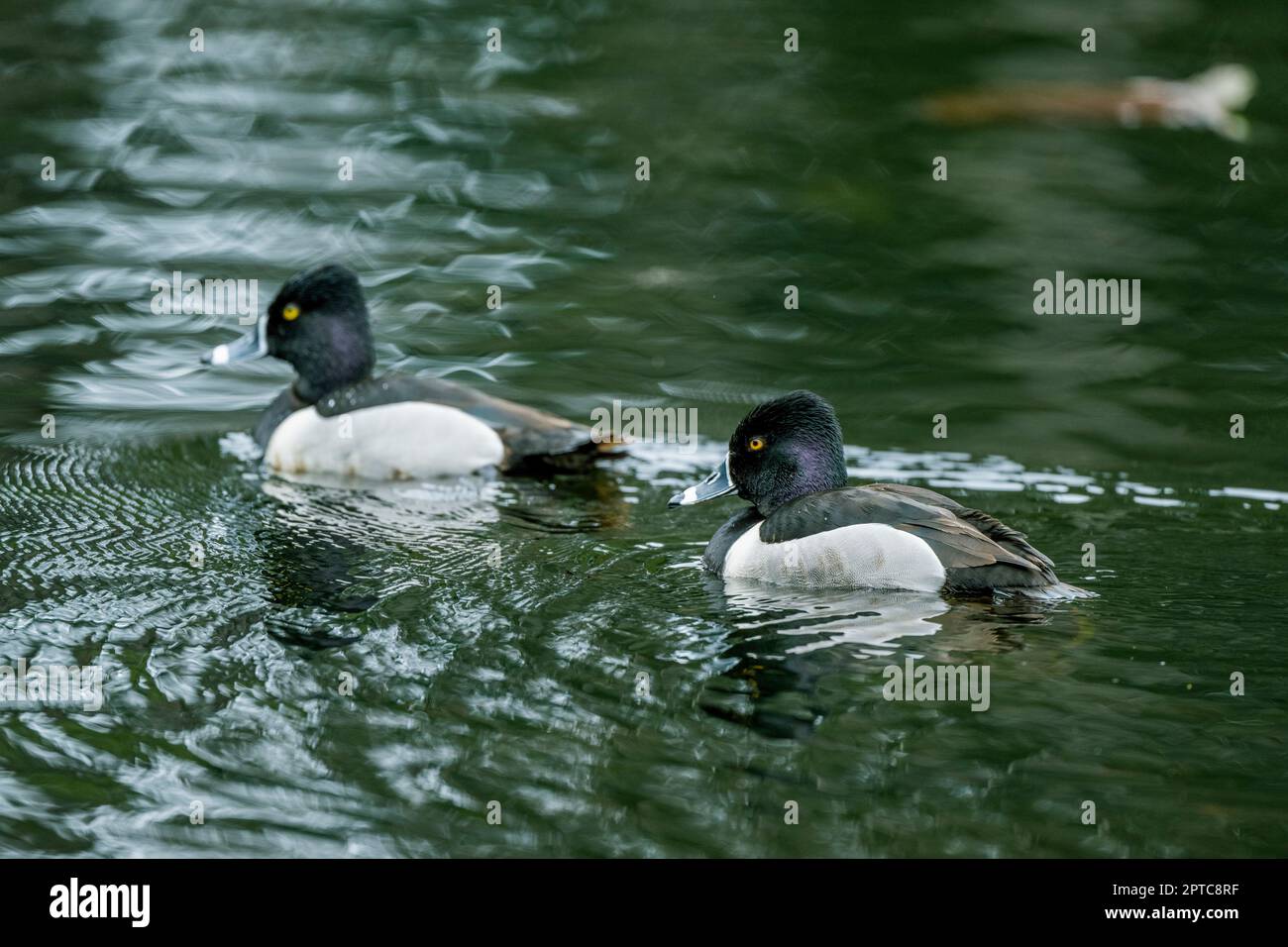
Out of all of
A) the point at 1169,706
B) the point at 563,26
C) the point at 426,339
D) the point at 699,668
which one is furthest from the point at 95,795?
the point at 563,26

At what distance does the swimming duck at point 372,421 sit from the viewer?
32.9ft

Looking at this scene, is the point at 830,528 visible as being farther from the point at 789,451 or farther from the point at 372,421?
the point at 372,421

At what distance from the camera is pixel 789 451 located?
27.0 feet

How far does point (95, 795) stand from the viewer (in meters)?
5.81

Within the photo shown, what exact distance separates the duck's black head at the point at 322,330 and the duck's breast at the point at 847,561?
11.8 feet

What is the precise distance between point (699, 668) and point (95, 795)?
2327mm

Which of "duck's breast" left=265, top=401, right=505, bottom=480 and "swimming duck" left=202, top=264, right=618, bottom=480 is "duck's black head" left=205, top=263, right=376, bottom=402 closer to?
"swimming duck" left=202, top=264, right=618, bottom=480

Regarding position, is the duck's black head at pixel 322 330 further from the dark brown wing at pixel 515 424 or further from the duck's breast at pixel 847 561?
the duck's breast at pixel 847 561

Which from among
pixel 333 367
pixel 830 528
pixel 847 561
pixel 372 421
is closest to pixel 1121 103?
pixel 333 367

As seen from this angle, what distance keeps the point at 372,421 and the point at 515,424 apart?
0.86m

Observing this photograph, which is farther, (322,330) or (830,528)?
(322,330)

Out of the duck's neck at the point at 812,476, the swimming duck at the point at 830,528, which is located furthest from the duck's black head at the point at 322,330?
the duck's neck at the point at 812,476

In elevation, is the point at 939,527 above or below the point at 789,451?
below
